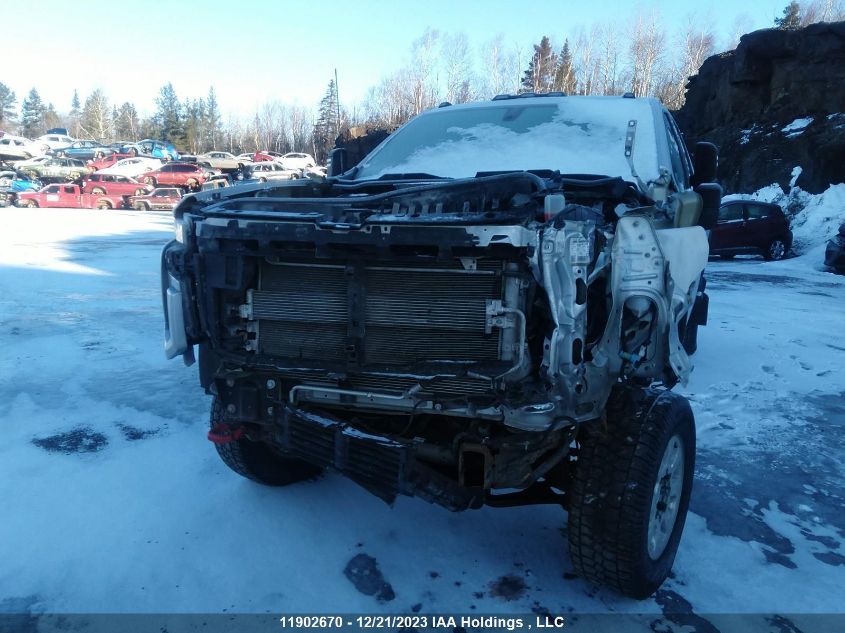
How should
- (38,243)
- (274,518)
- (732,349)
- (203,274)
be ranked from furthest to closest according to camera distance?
(38,243), (732,349), (274,518), (203,274)

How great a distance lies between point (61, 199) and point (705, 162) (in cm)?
2942

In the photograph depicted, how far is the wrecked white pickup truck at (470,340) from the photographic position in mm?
2541

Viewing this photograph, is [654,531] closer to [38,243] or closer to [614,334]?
[614,334]

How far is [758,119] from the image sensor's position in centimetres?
2450

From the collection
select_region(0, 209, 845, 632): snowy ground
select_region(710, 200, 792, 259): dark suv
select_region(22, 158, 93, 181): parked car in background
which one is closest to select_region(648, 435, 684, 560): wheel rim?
select_region(0, 209, 845, 632): snowy ground

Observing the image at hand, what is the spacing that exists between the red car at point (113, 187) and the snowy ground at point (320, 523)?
2586cm

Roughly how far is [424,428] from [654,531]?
1.06m

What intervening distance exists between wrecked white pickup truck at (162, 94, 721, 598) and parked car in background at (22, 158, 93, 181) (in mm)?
38242

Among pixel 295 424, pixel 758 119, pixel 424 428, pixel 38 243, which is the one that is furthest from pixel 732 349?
pixel 758 119

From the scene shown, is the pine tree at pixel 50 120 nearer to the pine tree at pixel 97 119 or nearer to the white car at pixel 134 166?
the pine tree at pixel 97 119

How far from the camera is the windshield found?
3.75 metres

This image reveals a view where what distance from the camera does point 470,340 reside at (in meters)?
2.67

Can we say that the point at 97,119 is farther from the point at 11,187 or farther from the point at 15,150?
the point at 11,187

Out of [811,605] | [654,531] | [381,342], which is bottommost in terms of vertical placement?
[811,605]
